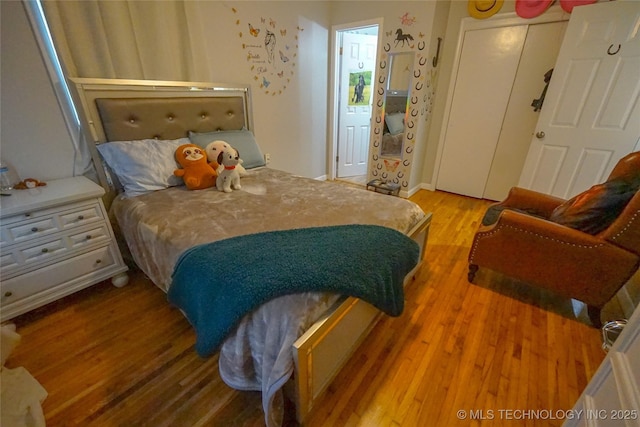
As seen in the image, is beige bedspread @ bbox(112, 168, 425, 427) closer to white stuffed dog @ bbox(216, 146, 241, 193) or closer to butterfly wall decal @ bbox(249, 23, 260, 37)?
white stuffed dog @ bbox(216, 146, 241, 193)

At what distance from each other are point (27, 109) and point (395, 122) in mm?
3278

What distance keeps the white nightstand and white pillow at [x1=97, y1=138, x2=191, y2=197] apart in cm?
17

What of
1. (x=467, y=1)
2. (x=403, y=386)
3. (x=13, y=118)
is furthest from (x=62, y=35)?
(x=467, y=1)

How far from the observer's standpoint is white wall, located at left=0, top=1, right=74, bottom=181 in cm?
145

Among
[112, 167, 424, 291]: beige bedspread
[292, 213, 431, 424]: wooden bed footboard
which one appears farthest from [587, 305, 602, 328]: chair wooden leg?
[292, 213, 431, 424]: wooden bed footboard

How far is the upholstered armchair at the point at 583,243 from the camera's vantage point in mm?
1361

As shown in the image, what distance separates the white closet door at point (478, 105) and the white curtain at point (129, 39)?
9.29ft

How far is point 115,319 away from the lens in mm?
1584

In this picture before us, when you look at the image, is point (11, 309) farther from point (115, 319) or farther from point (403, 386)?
point (403, 386)

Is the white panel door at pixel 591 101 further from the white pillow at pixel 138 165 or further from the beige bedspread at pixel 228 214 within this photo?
the white pillow at pixel 138 165

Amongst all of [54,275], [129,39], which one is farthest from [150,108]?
[54,275]

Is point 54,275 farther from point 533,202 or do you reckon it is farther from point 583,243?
point 533,202

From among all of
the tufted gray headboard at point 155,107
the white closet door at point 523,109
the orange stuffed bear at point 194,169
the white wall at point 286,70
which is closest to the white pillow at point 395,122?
the white wall at point 286,70

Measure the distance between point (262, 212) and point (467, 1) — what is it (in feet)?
10.8
